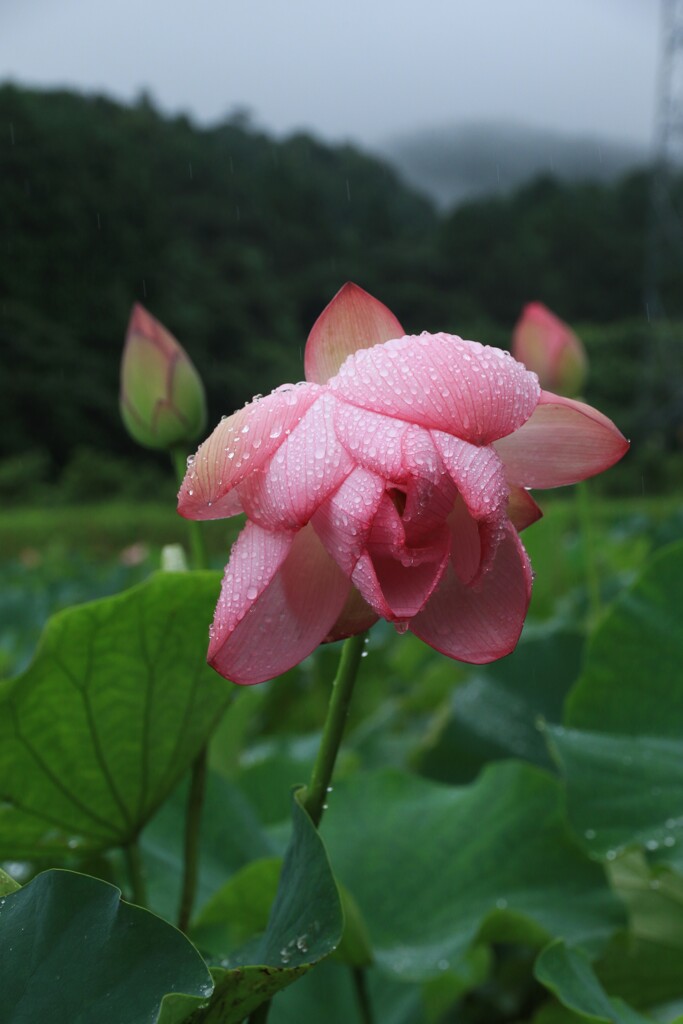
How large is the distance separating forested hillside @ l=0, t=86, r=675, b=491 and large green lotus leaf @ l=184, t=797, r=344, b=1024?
15.3 meters

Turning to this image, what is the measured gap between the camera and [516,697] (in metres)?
0.72

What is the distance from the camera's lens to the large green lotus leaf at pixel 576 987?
343mm

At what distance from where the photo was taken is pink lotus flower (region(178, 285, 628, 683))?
24 cm

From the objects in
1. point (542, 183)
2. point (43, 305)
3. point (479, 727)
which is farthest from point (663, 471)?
point (542, 183)

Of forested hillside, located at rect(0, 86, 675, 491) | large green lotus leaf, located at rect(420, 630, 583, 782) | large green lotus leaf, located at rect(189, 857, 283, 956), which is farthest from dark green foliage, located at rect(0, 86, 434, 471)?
large green lotus leaf, located at rect(189, 857, 283, 956)

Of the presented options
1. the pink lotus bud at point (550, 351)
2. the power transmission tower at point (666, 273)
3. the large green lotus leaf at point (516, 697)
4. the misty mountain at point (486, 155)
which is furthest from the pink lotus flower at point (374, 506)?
the misty mountain at point (486, 155)

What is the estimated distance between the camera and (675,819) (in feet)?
1.50

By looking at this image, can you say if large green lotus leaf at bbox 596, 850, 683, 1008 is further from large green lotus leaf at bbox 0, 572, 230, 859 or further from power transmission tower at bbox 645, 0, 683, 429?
power transmission tower at bbox 645, 0, 683, 429

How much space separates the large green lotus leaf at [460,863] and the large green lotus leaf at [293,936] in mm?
169

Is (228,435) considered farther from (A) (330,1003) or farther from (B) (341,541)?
(A) (330,1003)

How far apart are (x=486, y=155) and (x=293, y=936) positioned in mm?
41005

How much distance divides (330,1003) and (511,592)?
1.24 feet

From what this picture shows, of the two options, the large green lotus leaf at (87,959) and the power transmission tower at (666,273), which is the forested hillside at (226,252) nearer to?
the power transmission tower at (666,273)

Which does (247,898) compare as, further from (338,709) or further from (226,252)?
(226,252)
